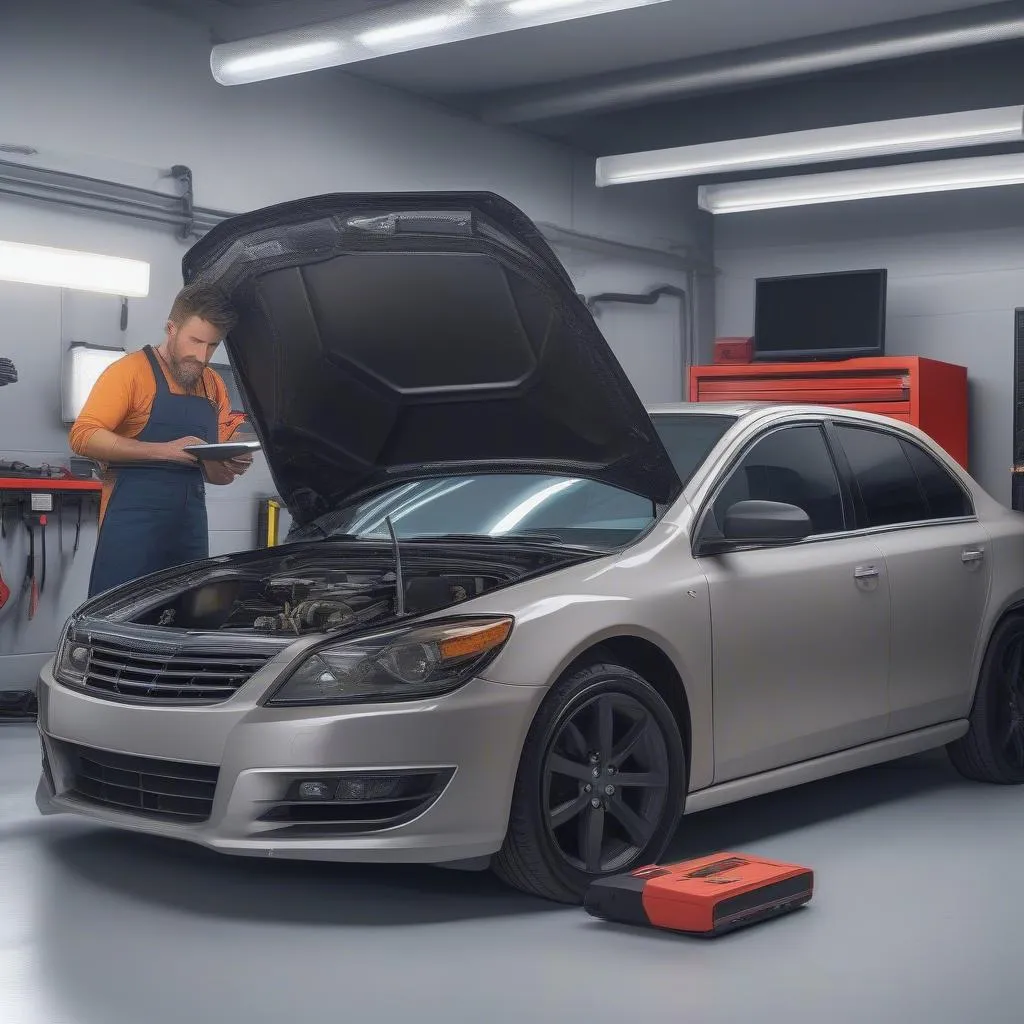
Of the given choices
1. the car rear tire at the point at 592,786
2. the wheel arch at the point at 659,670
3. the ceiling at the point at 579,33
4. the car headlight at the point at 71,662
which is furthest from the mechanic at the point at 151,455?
the ceiling at the point at 579,33

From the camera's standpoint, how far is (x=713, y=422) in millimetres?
4078

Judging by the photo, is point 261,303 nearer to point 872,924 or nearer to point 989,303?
point 872,924

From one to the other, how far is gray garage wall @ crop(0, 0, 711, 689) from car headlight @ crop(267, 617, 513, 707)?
14.4 ft

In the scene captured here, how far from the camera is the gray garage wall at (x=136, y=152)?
7230 millimetres

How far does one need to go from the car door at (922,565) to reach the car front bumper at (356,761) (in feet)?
5.09

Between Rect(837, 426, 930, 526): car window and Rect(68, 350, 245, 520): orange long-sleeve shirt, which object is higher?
Rect(68, 350, 245, 520): orange long-sleeve shirt

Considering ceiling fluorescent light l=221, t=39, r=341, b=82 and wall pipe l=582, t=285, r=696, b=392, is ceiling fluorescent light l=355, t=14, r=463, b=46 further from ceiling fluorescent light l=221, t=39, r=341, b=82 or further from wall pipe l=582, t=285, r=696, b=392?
wall pipe l=582, t=285, r=696, b=392

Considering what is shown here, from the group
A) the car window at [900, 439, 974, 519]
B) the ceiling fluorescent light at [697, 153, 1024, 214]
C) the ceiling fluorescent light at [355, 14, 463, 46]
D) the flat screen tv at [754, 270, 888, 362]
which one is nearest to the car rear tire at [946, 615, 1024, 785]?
the car window at [900, 439, 974, 519]

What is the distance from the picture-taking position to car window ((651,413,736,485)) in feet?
12.7

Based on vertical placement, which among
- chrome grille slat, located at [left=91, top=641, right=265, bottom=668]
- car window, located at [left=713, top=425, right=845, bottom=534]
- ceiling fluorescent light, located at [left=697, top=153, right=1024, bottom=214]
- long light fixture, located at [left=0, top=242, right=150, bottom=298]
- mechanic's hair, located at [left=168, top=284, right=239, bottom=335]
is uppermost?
ceiling fluorescent light, located at [left=697, top=153, right=1024, bottom=214]

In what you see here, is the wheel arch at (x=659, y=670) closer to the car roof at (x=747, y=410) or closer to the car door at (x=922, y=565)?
the car roof at (x=747, y=410)

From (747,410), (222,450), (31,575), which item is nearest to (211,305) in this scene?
(222,450)

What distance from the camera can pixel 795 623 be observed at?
3834 mm

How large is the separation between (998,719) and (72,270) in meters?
4.93
